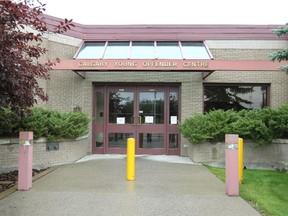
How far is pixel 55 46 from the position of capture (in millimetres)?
13242

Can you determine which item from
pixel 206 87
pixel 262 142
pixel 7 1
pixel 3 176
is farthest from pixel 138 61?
pixel 7 1

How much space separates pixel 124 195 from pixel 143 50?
7.39 meters

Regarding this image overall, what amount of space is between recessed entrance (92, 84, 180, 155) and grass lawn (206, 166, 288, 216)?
11.1 ft

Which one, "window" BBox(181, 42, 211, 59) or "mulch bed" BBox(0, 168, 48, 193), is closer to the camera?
"mulch bed" BBox(0, 168, 48, 193)

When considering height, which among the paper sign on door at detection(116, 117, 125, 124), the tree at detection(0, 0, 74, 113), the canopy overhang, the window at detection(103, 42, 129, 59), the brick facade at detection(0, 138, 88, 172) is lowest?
the brick facade at detection(0, 138, 88, 172)

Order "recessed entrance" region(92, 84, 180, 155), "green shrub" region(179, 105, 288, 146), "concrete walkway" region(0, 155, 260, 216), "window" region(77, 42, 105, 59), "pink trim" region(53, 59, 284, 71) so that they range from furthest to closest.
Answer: "recessed entrance" region(92, 84, 180, 155) < "window" region(77, 42, 105, 59) < "pink trim" region(53, 59, 284, 71) < "green shrub" region(179, 105, 288, 146) < "concrete walkway" region(0, 155, 260, 216)

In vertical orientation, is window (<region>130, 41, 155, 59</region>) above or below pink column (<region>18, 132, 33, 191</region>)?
above

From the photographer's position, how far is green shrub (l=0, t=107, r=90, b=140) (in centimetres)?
952

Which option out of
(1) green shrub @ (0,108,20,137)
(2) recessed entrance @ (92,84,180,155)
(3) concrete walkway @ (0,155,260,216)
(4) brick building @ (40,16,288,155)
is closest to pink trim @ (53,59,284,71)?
(4) brick building @ (40,16,288,155)

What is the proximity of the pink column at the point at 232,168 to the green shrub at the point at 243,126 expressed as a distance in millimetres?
3759

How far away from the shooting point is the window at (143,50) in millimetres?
12258

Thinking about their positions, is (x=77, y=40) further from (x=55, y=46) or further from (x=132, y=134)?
(x=132, y=134)

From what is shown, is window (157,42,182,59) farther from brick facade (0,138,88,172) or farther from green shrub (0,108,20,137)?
green shrub (0,108,20,137)

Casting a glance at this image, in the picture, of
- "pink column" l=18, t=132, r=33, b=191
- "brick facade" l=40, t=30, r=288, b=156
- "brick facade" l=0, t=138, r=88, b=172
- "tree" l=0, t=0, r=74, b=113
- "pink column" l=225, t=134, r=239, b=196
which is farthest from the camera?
"brick facade" l=40, t=30, r=288, b=156
